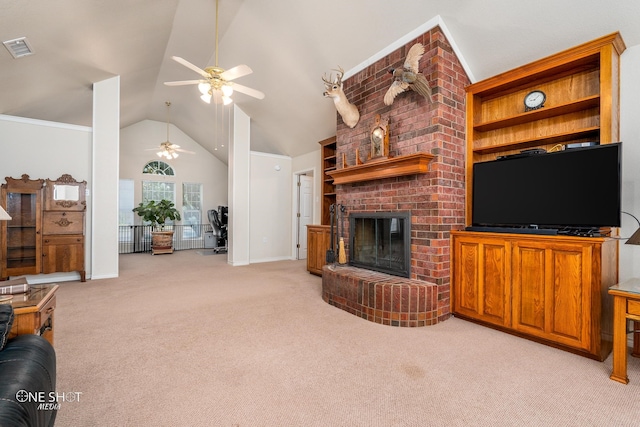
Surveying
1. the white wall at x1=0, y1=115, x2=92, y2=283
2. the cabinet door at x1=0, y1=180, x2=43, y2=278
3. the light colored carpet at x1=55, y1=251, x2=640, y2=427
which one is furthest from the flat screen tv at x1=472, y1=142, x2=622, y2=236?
the cabinet door at x1=0, y1=180, x2=43, y2=278

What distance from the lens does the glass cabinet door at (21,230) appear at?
4.22 meters

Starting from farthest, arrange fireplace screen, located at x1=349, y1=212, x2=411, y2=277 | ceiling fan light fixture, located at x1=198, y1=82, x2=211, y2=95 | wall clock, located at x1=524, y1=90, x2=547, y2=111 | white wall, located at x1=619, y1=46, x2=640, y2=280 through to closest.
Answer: ceiling fan light fixture, located at x1=198, y1=82, x2=211, y2=95, fireplace screen, located at x1=349, y1=212, x2=411, y2=277, wall clock, located at x1=524, y1=90, x2=547, y2=111, white wall, located at x1=619, y1=46, x2=640, y2=280

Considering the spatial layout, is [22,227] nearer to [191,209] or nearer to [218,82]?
[218,82]

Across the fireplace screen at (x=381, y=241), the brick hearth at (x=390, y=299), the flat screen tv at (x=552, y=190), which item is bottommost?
the brick hearth at (x=390, y=299)

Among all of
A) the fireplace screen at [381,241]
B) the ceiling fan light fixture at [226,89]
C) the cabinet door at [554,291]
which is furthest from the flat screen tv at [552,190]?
the ceiling fan light fixture at [226,89]

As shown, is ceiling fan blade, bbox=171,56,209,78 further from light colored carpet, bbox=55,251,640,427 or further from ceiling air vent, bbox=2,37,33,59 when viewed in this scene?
light colored carpet, bbox=55,251,640,427

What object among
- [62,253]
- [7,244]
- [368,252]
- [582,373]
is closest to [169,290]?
[62,253]

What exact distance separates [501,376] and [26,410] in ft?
7.87

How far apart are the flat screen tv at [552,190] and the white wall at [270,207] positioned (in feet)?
15.3

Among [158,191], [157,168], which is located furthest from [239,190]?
[157,168]

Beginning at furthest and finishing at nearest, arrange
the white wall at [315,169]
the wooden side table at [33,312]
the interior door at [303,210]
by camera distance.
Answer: the interior door at [303,210] → the white wall at [315,169] → the wooden side table at [33,312]

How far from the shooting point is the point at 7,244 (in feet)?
13.7

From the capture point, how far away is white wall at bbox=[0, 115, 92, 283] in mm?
4328

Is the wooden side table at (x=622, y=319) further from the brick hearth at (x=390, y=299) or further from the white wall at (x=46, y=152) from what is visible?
the white wall at (x=46, y=152)
